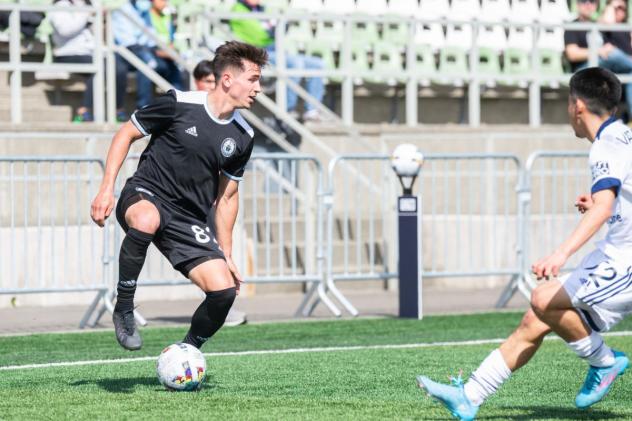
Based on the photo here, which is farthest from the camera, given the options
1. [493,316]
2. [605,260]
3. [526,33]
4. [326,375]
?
[526,33]

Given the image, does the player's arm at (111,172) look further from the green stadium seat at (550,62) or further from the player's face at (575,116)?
the green stadium seat at (550,62)

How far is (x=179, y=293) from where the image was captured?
15297mm

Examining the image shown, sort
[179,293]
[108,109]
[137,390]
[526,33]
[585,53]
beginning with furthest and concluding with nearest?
[526,33]
[585,53]
[108,109]
[179,293]
[137,390]

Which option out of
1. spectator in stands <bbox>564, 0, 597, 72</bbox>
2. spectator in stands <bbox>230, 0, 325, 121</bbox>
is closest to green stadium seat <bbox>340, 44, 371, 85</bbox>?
spectator in stands <bbox>230, 0, 325, 121</bbox>

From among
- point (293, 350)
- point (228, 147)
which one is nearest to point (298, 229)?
point (293, 350)

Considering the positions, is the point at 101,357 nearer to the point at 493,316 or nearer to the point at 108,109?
the point at 493,316

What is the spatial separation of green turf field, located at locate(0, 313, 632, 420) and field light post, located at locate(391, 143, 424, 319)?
30 cm

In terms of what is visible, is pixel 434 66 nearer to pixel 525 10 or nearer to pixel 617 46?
pixel 525 10

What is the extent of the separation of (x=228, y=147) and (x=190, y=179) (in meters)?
0.30

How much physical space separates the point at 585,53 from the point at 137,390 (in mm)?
12572

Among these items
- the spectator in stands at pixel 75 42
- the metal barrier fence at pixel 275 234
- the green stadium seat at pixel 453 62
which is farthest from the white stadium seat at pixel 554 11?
the spectator in stands at pixel 75 42

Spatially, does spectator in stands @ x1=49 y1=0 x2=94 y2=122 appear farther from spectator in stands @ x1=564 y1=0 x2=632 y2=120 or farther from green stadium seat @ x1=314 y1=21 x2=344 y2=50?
spectator in stands @ x1=564 y1=0 x2=632 y2=120

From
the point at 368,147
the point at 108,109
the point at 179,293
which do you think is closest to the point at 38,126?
the point at 108,109

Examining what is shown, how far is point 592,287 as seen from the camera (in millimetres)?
6902
